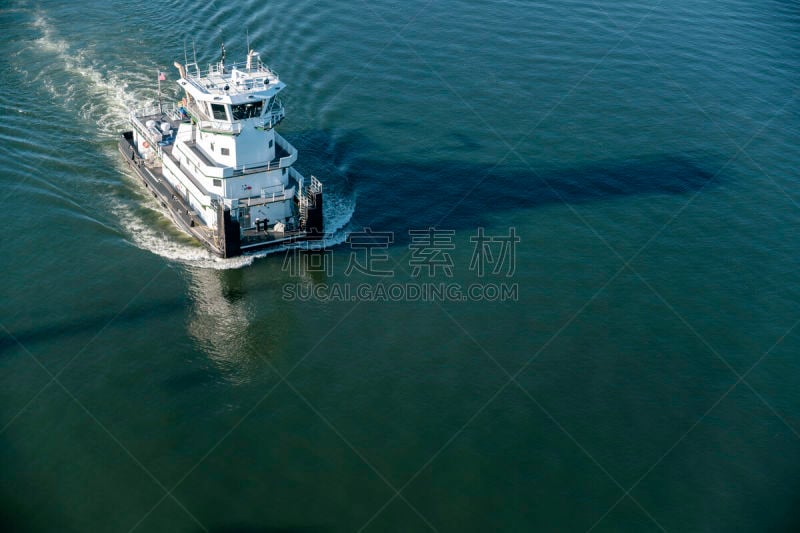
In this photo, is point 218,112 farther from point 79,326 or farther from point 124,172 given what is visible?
point 79,326

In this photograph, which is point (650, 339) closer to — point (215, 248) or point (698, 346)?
point (698, 346)

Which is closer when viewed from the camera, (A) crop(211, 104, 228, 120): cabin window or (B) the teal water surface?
(B) the teal water surface

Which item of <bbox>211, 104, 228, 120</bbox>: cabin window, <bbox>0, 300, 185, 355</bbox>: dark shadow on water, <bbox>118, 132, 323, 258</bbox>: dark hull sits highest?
<bbox>211, 104, 228, 120</bbox>: cabin window

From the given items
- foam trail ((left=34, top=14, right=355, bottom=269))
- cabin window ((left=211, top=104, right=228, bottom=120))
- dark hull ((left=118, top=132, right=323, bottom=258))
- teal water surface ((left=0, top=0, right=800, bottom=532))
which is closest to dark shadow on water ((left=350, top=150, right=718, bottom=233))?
teal water surface ((left=0, top=0, right=800, bottom=532))

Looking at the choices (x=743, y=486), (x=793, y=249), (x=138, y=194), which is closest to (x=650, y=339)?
(x=743, y=486)

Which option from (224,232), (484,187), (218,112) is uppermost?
(218,112)

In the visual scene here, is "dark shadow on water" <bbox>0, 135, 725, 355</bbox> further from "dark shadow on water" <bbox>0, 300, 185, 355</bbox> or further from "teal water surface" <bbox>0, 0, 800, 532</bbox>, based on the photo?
"dark shadow on water" <bbox>0, 300, 185, 355</bbox>

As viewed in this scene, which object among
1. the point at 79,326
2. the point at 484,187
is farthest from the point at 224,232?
the point at 484,187
